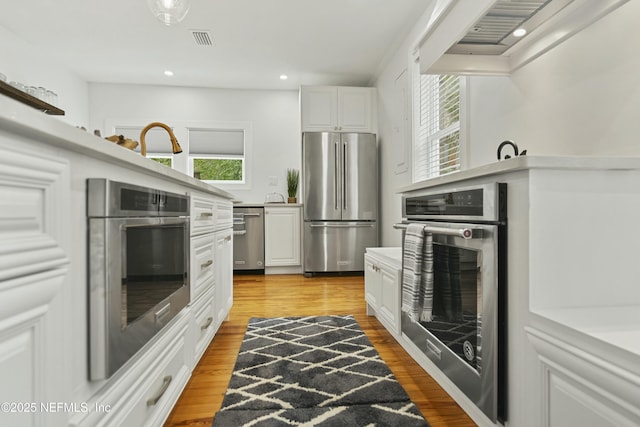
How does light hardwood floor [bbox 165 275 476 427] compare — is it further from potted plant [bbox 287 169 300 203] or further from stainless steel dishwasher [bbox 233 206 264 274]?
potted plant [bbox 287 169 300 203]

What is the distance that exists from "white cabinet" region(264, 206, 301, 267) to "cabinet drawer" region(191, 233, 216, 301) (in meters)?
2.64

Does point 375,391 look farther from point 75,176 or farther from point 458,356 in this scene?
point 75,176

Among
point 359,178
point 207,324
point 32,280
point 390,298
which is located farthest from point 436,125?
point 32,280

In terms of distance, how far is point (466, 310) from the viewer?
46.3 inches

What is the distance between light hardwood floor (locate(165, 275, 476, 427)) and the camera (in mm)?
1335

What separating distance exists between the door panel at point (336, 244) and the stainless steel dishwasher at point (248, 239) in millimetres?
639

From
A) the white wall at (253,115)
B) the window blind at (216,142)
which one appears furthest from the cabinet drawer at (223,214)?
the window blind at (216,142)

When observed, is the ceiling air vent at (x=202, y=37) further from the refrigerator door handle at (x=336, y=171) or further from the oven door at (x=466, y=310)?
the oven door at (x=466, y=310)

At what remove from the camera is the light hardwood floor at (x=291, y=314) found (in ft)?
4.38

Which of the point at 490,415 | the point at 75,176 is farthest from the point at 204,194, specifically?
the point at 490,415

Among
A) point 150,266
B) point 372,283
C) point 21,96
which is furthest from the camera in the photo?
point 372,283

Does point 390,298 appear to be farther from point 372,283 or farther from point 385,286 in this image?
point 372,283

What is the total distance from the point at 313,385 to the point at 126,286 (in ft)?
3.32

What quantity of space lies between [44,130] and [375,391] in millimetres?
1466
